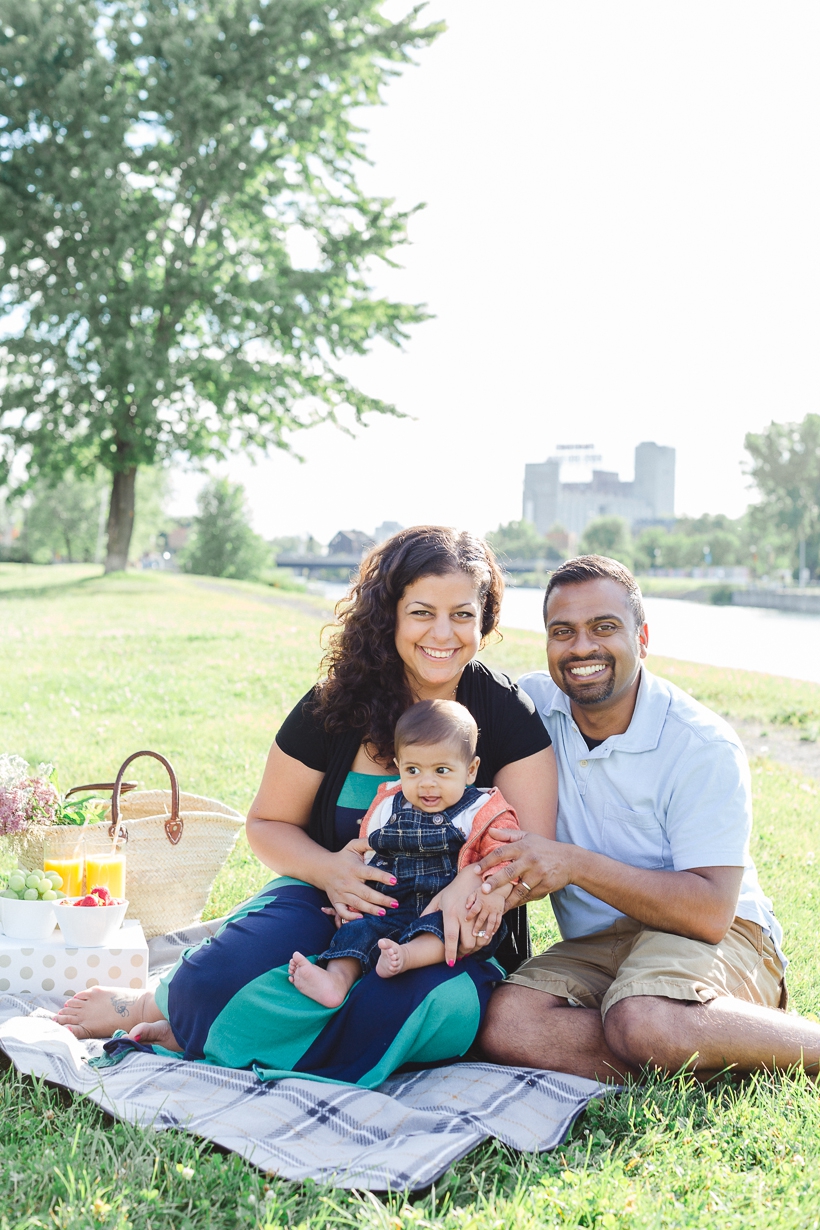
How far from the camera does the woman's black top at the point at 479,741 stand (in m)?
3.58

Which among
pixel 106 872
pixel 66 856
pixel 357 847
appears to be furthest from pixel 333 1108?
pixel 66 856

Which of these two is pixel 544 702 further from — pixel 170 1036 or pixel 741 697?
pixel 741 697

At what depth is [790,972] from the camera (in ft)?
13.9

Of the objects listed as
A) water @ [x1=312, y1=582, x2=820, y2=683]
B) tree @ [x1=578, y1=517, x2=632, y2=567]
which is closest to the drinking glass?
water @ [x1=312, y1=582, x2=820, y2=683]

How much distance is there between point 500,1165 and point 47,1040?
1418 mm

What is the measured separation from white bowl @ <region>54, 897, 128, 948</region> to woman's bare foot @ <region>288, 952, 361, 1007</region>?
0.96 metres

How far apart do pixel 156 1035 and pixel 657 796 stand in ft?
5.83

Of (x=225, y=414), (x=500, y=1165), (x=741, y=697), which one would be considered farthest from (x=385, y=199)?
(x=500, y=1165)

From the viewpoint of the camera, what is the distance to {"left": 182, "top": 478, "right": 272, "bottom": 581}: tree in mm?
58188

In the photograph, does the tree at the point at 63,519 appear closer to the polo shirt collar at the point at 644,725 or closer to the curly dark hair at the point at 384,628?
the curly dark hair at the point at 384,628

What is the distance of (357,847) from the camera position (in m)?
3.38

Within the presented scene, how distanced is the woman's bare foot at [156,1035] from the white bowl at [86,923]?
0.56 metres

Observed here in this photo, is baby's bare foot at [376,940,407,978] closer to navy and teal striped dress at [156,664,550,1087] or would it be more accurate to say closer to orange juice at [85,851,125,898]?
navy and teal striped dress at [156,664,550,1087]

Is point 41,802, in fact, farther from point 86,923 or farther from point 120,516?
point 120,516
